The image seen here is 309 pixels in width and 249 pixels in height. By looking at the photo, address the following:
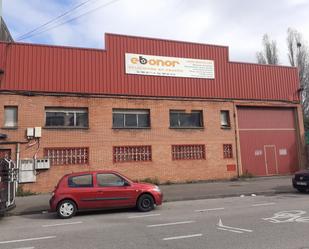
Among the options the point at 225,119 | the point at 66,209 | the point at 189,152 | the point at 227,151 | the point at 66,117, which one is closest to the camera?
the point at 66,209

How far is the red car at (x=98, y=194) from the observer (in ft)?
37.0

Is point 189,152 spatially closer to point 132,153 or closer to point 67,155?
point 132,153

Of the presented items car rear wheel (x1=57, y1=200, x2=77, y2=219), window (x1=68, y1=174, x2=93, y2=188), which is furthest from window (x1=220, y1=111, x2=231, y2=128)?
car rear wheel (x1=57, y1=200, x2=77, y2=219)

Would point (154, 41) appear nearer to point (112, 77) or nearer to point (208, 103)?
point (112, 77)

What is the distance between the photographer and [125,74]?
20719mm

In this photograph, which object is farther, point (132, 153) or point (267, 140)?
point (267, 140)

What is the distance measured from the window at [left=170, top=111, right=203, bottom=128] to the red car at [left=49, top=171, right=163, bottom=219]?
9.81 m

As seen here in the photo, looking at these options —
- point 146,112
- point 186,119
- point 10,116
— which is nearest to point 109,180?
point 10,116

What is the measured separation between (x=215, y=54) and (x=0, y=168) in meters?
16.2

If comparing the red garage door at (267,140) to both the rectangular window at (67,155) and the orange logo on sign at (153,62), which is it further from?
the rectangular window at (67,155)

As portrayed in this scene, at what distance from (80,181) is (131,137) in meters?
8.65

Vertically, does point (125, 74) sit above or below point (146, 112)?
above

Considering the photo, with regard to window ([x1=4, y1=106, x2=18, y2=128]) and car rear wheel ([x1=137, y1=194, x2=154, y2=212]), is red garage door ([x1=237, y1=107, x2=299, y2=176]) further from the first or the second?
window ([x1=4, y1=106, x2=18, y2=128])

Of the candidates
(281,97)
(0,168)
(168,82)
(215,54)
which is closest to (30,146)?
(0,168)
